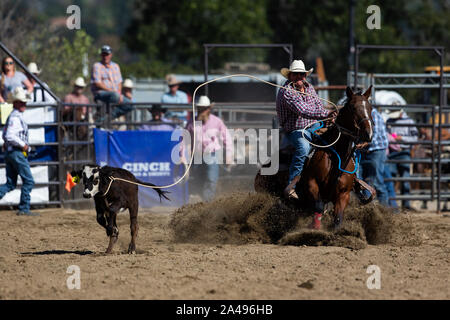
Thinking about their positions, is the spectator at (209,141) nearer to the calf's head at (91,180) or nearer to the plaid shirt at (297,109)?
the plaid shirt at (297,109)

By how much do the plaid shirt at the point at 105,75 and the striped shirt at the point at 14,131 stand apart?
2855 mm

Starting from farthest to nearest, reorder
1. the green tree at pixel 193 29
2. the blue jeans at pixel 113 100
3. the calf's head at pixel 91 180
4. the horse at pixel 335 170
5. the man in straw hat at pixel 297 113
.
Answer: the green tree at pixel 193 29
the blue jeans at pixel 113 100
the man in straw hat at pixel 297 113
the horse at pixel 335 170
the calf's head at pixel 91 180

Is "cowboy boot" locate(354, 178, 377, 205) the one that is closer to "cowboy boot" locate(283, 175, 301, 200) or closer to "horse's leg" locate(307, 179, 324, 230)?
"horse's leg" locate(307, 179, 324, 230)

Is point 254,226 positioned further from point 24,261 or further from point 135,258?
point 24,261

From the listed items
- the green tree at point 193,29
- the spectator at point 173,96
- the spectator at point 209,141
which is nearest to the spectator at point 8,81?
the spectator at point 173,96

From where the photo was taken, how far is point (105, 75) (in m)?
13.9

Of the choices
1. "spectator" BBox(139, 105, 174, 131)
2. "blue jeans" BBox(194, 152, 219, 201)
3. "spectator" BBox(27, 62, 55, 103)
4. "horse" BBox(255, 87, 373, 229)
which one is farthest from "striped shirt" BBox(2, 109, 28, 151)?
"horse" BBox(255, 87, 373, 229)

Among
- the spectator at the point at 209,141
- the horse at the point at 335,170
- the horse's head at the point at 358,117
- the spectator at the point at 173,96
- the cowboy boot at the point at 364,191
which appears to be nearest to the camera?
the horse's head at the point at 358,117

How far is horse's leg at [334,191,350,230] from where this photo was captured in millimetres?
8422

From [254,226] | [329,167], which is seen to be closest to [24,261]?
[254,226]

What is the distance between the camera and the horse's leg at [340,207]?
27.6 ft

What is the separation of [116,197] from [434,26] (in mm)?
32495

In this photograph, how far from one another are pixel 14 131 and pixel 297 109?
466cm
